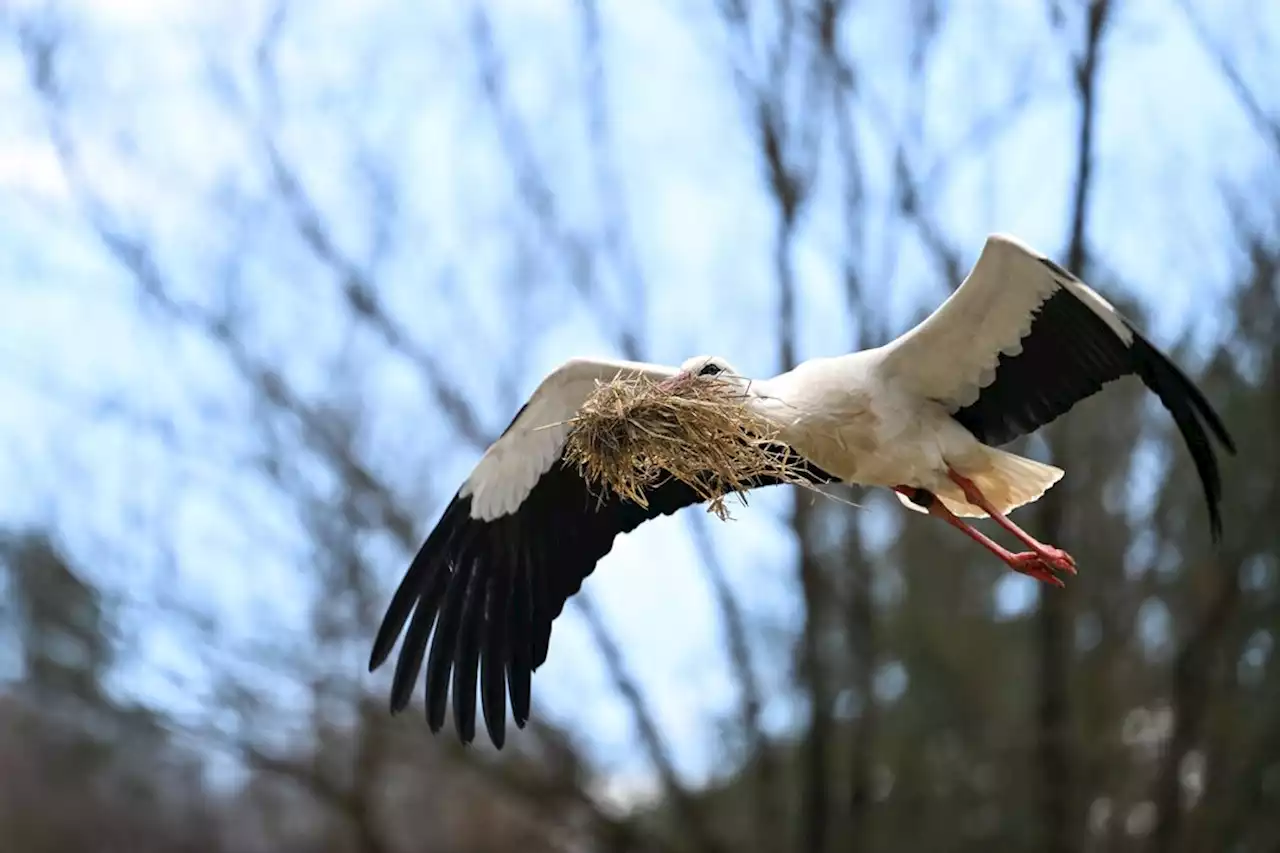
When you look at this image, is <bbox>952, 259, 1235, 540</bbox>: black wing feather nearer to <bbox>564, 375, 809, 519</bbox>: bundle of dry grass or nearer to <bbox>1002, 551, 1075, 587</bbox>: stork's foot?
<bbox>1002, 551, 1075, 587</bbox>: stork's foot

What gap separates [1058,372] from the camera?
131 inches

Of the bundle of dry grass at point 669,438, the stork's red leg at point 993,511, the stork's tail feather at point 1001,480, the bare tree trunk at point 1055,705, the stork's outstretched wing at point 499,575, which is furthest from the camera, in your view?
the bare tree trunk at point 1055,705

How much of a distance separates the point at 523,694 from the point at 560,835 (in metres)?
5.74

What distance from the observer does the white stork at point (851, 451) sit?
3.02m

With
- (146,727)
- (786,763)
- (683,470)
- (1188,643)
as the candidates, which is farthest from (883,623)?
(683,470)

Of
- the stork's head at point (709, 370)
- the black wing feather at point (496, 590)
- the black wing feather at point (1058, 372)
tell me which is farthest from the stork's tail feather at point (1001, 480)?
the stork's head at point (709, 370)

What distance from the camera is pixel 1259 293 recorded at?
701 cm

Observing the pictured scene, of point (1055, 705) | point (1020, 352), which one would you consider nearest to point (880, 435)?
point (1020, 352)

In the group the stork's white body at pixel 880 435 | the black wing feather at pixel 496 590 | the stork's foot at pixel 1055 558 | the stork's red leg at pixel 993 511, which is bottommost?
the stork's foot at pixel 1055 558

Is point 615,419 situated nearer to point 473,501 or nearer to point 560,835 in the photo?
point 473,501

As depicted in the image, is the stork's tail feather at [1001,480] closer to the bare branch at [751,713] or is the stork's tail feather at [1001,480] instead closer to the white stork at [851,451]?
the white stork at [851,451]

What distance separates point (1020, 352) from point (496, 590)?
146cm

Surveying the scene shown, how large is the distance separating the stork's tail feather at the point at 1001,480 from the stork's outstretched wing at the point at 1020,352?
4.8 inches

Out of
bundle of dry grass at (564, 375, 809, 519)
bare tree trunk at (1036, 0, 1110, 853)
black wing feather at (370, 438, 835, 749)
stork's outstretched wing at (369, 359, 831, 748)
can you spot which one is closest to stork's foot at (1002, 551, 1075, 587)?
black wing feather at (370, 438, 835, 749)
